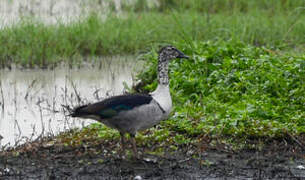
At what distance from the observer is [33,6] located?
13.2 m

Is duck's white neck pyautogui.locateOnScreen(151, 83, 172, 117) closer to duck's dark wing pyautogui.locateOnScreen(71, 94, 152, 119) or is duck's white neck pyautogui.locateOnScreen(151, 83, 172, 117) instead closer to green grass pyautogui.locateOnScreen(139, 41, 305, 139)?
duck's dark wing pyautogui.locateOnScreen(71, 94, 152, 119)

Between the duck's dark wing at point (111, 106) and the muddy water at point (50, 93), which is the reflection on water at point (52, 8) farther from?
the duck's dark wing at point (111, 106)

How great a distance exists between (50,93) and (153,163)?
331 centimetres

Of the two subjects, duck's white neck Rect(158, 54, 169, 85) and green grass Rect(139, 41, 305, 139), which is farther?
green grass Rect(139, 41, 305, 139)

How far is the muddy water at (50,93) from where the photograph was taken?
7.30 meters

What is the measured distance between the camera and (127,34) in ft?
35.4

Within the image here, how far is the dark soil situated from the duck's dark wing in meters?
0.47

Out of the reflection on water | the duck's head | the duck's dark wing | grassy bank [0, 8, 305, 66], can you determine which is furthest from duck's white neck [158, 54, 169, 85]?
the reflection on water

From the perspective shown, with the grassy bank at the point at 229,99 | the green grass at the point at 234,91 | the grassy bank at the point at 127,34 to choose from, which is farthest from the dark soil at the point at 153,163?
the grassy bank at the point at 127,34

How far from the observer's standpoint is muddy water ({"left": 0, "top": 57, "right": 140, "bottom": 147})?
730cm

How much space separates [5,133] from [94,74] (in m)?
2.88

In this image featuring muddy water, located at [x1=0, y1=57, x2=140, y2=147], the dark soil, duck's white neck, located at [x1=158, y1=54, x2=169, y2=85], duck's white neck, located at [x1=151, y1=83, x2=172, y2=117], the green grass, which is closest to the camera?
the dark soil

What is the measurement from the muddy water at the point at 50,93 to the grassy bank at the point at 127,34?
0.97 feet

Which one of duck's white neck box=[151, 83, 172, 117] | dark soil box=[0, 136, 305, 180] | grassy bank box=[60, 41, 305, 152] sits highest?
duck's white neck box=[151, 83, 172, 117]
